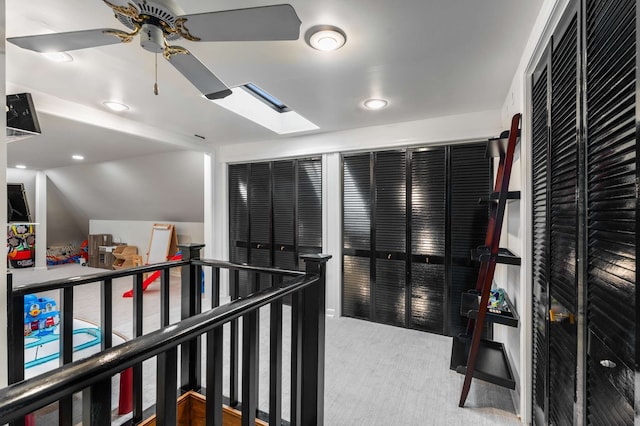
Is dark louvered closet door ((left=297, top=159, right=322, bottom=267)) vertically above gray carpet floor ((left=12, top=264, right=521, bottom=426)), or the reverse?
dark louvered closet door ((left=297, top=159, right=322, bottom=267))

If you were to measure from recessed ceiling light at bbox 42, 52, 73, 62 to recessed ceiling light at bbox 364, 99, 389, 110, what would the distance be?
6.97 ft

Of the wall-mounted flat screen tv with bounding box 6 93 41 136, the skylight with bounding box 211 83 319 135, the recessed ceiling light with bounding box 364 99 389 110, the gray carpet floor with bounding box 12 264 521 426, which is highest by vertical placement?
the skylight with bounding box 211 83 319 135

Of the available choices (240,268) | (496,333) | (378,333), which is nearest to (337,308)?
(378,333)

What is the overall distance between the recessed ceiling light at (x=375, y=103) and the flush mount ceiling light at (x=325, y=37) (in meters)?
0.92

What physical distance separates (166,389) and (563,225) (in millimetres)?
1532

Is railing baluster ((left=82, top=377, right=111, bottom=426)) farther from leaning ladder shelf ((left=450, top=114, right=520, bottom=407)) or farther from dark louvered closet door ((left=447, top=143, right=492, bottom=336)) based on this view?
dark louvered closet door ((left=447, top=143, right=492, bottom=336))

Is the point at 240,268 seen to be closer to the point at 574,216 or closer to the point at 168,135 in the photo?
the point at 574,216

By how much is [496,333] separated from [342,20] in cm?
293

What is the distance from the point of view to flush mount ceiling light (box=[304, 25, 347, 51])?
155cm

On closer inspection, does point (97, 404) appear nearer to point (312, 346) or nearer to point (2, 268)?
point (2, 268)

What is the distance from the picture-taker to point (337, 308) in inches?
140

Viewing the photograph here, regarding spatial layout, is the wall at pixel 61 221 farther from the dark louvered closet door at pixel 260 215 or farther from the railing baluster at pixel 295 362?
the railing baluster at pixel 295 362

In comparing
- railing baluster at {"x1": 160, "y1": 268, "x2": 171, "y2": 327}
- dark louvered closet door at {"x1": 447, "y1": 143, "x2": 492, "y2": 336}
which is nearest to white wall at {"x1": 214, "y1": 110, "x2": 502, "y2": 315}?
dark louvered closet door at {"x1": 447, "y1": 143, "x2": 492, "y2": 336}

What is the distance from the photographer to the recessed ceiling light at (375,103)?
2.55 m
